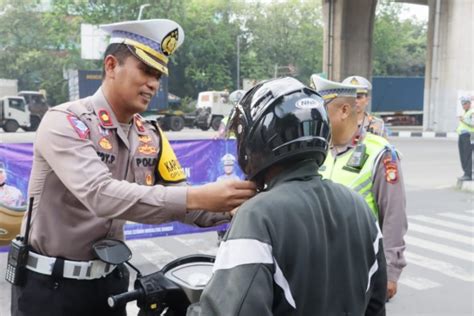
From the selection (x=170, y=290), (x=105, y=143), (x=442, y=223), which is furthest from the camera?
(x=442, y=223)

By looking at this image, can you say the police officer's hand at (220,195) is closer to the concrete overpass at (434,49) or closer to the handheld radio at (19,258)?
the handheld radio at (19,258)

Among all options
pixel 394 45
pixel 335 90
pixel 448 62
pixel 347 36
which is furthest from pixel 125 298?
pixel 394 45

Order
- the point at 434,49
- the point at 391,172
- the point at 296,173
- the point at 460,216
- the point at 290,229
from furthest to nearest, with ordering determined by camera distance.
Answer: the point at 434,49 → the point at 460,216 → the point at 391,172 → the point at 296,173 → the point at 290,229

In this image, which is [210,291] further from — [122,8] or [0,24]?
[0,24]

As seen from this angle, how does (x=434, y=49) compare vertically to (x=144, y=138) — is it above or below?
above

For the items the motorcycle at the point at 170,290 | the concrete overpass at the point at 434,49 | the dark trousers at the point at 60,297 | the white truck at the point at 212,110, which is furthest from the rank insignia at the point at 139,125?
the white truck at the point at 212,110

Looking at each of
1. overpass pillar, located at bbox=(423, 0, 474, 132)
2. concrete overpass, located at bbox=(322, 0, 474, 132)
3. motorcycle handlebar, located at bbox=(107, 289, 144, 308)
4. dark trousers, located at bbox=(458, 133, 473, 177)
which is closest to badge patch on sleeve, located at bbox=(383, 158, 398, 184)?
motorcycle handlebar, located at bbox=(107, 289, 144, 308)

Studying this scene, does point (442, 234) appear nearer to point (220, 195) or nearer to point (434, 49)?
point (220, 195)

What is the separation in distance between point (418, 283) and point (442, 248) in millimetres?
1581

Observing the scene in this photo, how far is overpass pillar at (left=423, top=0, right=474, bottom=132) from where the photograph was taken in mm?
22125

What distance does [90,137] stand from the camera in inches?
77.3

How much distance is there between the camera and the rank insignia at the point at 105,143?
1987 millimetres

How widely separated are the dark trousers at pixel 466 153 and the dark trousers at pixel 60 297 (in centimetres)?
1073

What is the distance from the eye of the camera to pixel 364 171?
2986 millimetres
